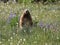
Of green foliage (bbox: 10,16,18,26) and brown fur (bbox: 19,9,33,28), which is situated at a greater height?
brown fur (bbox: 19,9,33,28)

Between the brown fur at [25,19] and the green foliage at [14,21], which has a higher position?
the brown fur at [25,19]

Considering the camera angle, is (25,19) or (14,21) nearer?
(25,19)

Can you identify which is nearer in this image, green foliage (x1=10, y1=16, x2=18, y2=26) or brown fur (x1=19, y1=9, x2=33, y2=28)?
brown fur (x1=19, y1=9, x2=33, y2=28)

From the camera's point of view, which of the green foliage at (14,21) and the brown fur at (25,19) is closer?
the brown fur at (25,19)

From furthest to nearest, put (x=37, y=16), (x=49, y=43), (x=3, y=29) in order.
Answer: (x=37, y=16), (x=3, y=29), (x=49, y=43)

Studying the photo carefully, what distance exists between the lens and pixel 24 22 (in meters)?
9.34

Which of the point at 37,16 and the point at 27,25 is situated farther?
the point at 37,16

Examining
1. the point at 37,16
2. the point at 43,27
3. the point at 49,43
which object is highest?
the point at 49,43

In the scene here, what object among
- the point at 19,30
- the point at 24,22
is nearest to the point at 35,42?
the point at 19,30

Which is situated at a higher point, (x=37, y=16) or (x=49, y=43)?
(x=49, y=43)

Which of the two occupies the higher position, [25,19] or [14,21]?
[25,19]

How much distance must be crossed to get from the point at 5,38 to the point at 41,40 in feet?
3.44

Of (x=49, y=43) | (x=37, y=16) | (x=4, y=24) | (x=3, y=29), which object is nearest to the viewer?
(x=49, y=43)

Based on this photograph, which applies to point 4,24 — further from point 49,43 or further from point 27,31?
point 49,43
